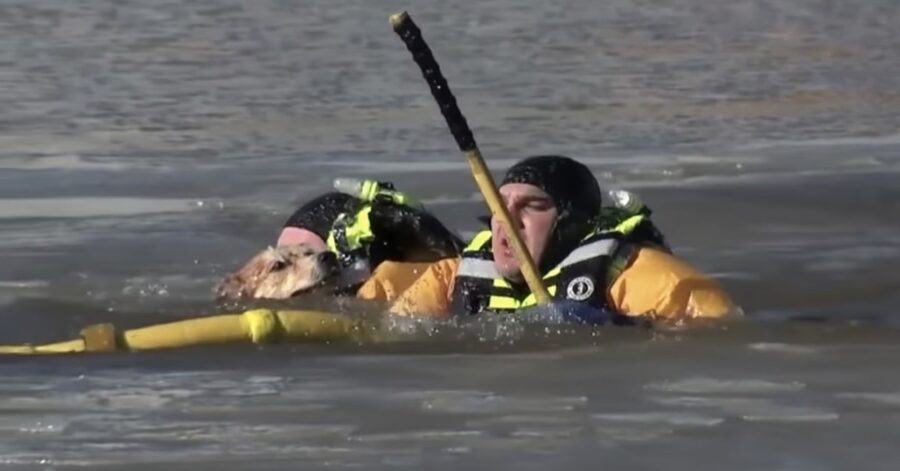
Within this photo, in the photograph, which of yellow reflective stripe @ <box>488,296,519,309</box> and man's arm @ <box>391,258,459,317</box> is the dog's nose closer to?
man's arm @ <box>391,258,459,317</box>

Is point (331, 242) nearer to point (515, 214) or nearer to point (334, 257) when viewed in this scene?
point (334, 257)

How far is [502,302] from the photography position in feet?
30.5

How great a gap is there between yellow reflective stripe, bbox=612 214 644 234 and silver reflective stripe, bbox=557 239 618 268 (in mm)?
105

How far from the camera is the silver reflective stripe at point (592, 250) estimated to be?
9.04 metres

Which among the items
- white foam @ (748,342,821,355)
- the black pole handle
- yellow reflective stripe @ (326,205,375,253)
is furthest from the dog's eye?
white foam @ (748,342,821,355)

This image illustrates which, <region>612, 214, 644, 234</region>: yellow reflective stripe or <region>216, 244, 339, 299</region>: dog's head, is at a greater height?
<region>612, 214, 644, 234</region>: yellow reflective stripe

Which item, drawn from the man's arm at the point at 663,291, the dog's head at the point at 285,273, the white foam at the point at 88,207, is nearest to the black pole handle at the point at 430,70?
the man's arm at the point at 663,291

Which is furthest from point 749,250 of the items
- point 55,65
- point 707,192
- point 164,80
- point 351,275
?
point 55,65

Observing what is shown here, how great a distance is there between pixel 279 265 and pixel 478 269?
111 cm

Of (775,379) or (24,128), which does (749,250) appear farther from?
(24,128)

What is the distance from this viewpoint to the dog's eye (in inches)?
398

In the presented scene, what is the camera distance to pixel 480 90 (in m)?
18.9

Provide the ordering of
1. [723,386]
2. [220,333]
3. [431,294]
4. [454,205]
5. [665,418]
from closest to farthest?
[665,418] < [723,386] < [220,333] < [431,294] < [454,205]

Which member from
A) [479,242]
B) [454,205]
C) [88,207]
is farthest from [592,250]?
[88,207]
